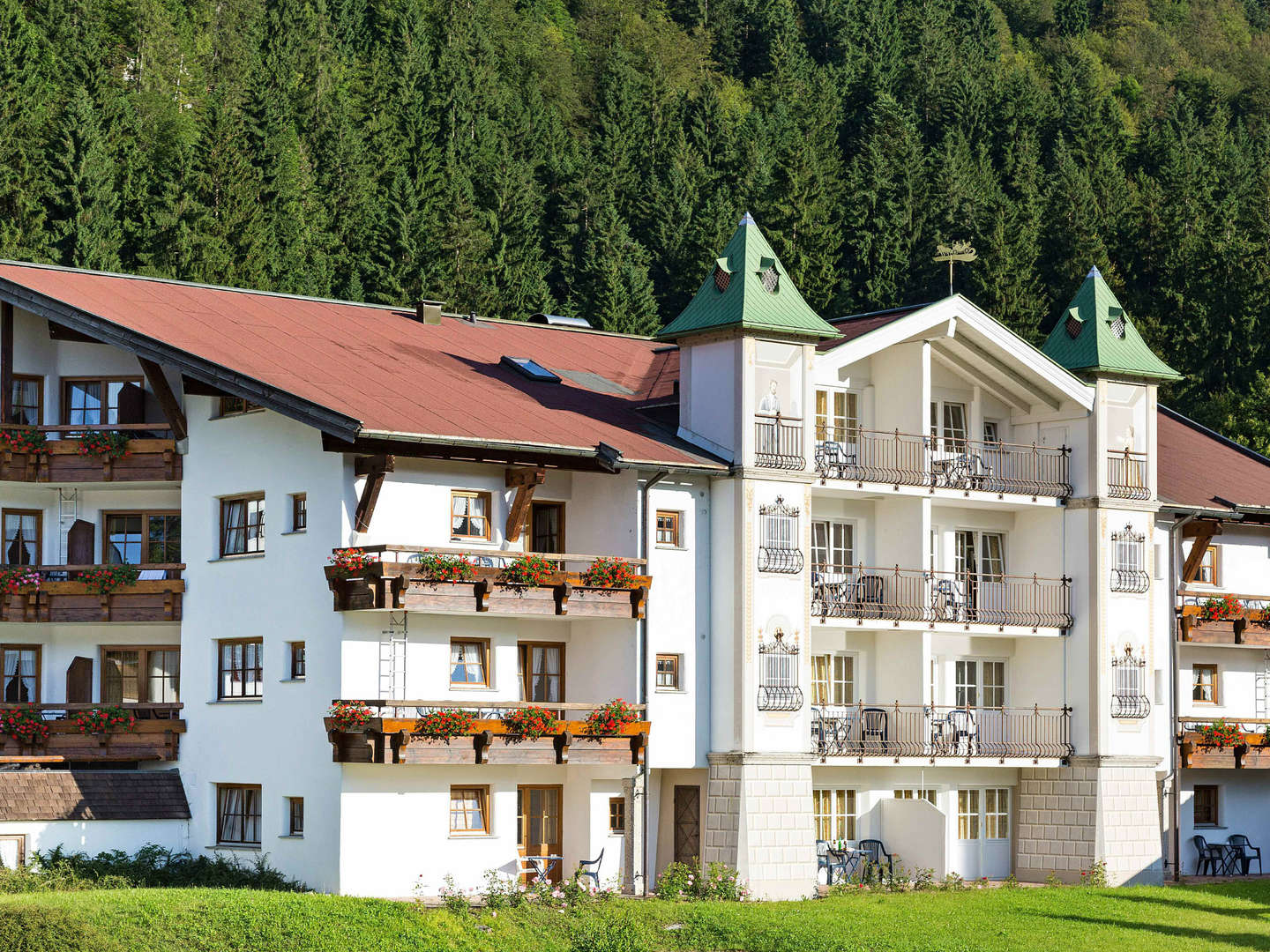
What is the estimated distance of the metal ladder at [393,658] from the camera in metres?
37.3

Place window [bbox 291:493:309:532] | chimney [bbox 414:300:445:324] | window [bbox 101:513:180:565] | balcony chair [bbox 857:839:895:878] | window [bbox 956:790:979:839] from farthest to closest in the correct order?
chimney [bbox 414:300:445:324] → window [bbox 956:790:979:839] → balcony chair [bbox 857:839:895:878] → window [bbox 101:513:180:565] → window [bbox 291:493:309:532]

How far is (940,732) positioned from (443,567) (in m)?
12.4

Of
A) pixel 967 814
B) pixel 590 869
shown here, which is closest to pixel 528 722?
pixel 590 869

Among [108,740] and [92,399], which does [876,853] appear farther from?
[92,399]

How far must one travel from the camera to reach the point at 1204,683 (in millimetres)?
49094

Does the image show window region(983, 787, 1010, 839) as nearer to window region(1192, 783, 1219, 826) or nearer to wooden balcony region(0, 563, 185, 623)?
window region(1192, 783, 1219, 826)

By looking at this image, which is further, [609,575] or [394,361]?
[394,361]

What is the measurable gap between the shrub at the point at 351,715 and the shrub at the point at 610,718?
417 cm

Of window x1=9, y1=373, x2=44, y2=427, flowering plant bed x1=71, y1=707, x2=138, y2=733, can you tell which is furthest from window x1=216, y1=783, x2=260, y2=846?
window x1=9, y1=373, x2=44, y2=427

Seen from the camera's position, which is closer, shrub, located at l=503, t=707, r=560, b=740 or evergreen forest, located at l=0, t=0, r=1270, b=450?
shrub, located at l=503, t=707, r=560, b=740

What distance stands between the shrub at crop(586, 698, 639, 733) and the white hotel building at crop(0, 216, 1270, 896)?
0.26 meters

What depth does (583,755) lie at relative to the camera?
1484 inches

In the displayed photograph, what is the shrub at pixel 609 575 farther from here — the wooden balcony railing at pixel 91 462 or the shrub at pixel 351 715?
the wooden balcony railing at pixel 91 462

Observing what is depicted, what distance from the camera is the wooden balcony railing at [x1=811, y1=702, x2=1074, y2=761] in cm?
4200
